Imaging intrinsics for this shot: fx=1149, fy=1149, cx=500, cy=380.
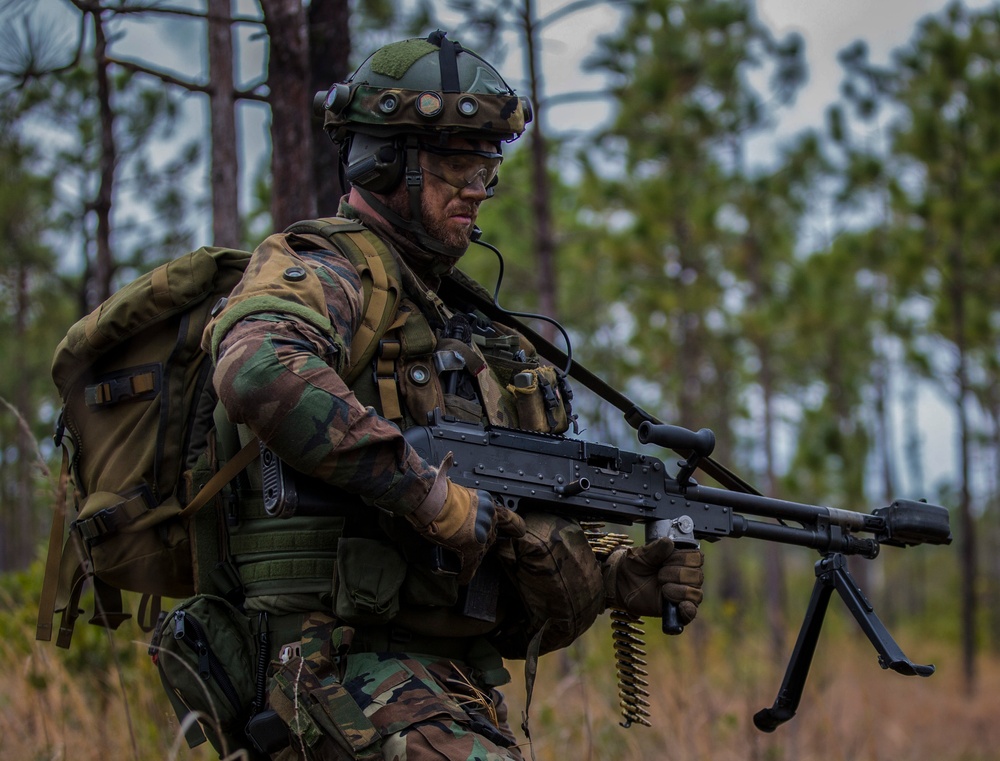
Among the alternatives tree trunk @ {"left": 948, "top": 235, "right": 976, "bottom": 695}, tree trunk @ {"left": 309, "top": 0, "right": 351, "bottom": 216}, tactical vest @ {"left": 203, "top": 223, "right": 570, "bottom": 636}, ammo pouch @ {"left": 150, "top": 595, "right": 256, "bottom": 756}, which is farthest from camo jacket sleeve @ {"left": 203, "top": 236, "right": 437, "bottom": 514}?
tree trunk @ {"left": 948, "top": 235, "right": 976, "bottom": 695}

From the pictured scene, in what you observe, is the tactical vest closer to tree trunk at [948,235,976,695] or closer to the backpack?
the backpack

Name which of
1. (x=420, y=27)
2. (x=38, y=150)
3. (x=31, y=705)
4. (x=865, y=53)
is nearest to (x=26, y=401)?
(x=38, y=150)

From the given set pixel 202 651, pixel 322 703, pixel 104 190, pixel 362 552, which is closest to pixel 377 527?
pixel 362 552

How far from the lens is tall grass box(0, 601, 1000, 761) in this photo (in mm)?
4219

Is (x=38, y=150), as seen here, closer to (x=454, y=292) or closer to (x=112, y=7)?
(x=112, y=7)

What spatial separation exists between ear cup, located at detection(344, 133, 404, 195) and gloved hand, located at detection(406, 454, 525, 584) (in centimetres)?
89

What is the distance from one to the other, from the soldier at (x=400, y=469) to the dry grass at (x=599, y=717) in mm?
423

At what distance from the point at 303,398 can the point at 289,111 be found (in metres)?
2.34

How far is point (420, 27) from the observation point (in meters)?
7.36

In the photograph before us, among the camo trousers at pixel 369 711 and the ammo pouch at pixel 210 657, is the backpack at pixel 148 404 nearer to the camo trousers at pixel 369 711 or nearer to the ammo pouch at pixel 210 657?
the ammo pouch at pixel 210 657

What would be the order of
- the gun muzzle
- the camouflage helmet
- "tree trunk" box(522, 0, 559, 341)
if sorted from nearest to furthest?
the camouflage helmet < the gun muzzle < "tree trunk" box(522, 0, 559, 341)

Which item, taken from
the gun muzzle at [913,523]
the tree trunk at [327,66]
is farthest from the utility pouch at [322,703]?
the tree trunk at [327,66]

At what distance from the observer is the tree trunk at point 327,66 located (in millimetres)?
4695

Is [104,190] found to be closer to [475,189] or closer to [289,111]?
[289,111]
